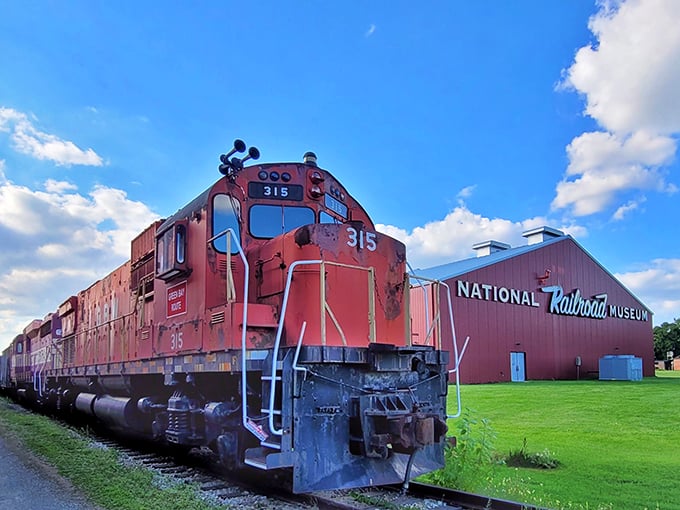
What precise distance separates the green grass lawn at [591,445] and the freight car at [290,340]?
1522 millimetres

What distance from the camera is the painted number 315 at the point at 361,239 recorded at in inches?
252

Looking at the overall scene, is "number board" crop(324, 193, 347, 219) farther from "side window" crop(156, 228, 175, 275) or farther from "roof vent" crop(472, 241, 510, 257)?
"roof vent" crop(472, 241, 510, 257)

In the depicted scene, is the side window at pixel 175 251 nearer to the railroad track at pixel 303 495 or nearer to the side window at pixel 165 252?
the side window at pixel 165 252

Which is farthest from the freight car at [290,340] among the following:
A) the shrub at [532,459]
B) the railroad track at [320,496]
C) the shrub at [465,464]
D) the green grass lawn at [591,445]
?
the shrub at [532,459]

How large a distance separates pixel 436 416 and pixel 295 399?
1493mm

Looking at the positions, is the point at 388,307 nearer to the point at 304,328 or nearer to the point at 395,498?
the point at 304,328

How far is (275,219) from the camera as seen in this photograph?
7.00 metres

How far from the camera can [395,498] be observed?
19.2 feet

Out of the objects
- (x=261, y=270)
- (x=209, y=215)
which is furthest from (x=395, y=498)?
(x=209, y=215)

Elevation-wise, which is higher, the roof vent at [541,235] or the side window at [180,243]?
the roof vent at [541,235]

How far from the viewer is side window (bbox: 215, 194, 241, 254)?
6.68 meters

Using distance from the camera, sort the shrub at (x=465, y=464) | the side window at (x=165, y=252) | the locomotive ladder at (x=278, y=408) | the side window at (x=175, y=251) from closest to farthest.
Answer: the locomotive ladder at (x=278, y=408)
the shrub at (x=465, y=464)
the side window at (x=175, y=251)
the side window at (x=165, y=252)

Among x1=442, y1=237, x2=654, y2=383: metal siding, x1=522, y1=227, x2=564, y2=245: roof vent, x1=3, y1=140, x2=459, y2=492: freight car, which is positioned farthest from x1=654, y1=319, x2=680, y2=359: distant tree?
x1=3, y1=140, x2=459, y2=492: freight car

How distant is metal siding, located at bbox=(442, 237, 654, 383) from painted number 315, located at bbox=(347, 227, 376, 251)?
1770 centimetres
